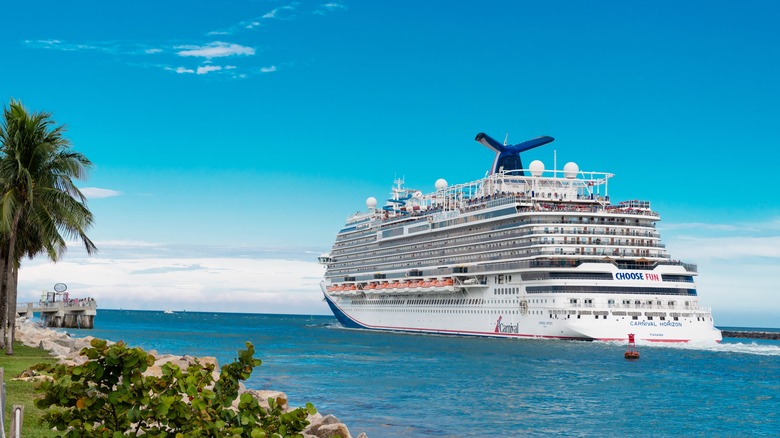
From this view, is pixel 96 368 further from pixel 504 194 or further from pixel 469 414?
pixel 504 194

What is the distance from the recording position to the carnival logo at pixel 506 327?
7032 cm

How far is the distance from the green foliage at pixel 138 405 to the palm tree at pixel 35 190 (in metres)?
22.9

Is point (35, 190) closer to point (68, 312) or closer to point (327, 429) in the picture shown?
point (327, 429)

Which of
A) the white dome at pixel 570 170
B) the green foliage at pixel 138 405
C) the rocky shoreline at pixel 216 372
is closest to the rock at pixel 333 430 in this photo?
the rocky shoreline at pixel 216 372

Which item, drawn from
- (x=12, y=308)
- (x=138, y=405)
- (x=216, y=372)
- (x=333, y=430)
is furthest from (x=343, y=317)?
(x=138, y=405)

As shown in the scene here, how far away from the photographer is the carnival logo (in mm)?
70319

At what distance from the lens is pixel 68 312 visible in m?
90.8

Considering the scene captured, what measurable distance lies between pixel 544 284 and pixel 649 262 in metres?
9.16

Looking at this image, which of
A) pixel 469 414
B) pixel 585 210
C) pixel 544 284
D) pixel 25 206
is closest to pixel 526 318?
pixel 544 284

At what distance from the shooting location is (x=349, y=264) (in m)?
108

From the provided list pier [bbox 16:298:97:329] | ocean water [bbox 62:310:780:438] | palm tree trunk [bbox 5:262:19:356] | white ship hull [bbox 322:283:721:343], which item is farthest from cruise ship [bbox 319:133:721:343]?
palm tree trunk [bbox 5:262:19:356]

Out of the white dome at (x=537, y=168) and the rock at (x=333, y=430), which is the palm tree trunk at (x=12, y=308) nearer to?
the rock at (x=333, y=430)

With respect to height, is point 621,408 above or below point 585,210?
below

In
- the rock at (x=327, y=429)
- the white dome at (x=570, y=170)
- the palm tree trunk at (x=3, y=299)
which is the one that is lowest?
the rock at (x=327, y=429)
